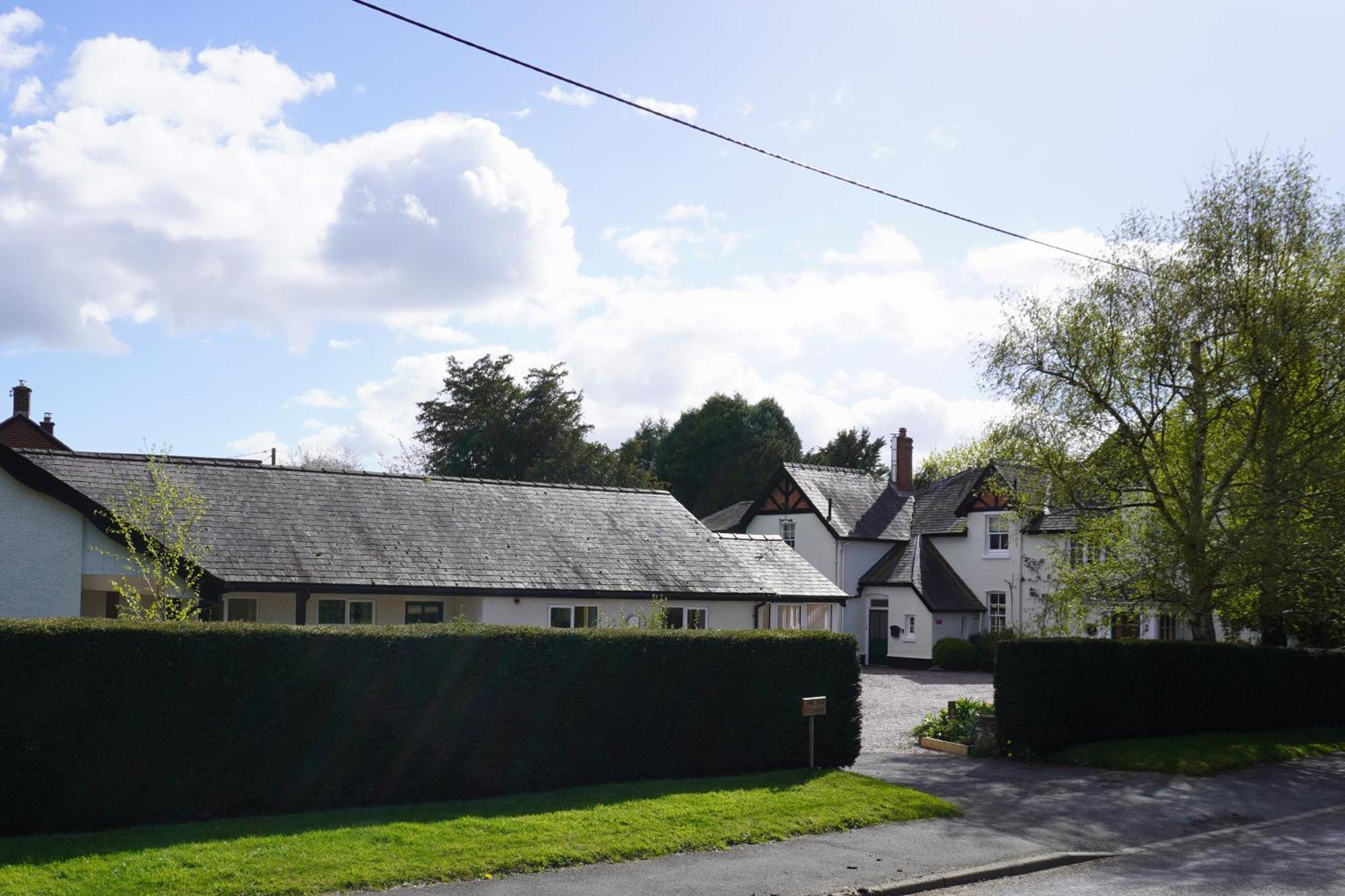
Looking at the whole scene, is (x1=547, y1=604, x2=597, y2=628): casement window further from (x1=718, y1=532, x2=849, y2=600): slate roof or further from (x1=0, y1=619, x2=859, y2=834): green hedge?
(x1=0, y1=619, x2=859, y2=834): green hedge

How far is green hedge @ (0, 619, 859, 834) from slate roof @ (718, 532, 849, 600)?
43.0 feet

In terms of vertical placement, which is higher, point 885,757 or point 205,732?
point 205,732

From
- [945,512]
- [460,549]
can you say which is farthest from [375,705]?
[945,512]

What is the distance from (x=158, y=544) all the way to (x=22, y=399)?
34.7 m

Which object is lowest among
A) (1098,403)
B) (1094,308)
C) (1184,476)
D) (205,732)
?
(205,732)

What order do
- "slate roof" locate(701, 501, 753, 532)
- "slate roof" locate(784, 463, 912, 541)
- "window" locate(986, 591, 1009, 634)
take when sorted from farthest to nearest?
"slate roof" locate(701, 501, 753, 532), "slate roof" locate(784, 463, 912, 541), "window" locate(986, 591, 1009, 634)

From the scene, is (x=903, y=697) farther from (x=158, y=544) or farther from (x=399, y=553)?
(x=158, y=544)

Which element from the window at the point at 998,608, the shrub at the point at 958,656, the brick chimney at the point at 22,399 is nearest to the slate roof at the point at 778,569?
the shrub at the point at 958,656

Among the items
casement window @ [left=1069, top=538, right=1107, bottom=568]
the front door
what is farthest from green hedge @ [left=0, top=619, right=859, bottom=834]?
the front door

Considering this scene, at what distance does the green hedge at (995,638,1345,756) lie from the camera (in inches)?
771

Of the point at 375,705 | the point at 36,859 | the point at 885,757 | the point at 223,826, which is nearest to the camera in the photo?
the point at 36,859

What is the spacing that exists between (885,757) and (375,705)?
9802mm

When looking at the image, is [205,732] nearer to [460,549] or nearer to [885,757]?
[885,757]

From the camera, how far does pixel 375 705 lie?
42.4 ft
